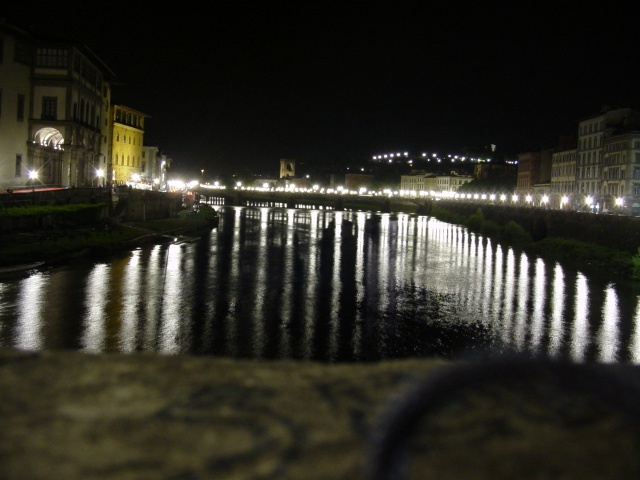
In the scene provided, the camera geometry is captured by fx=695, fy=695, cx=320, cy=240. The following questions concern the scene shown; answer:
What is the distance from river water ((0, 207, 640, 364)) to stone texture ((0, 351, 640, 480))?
34.8ft

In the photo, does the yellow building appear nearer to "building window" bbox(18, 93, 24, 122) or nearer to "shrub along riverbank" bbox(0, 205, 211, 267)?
"building window" bbox(18, 93, 24, 122)

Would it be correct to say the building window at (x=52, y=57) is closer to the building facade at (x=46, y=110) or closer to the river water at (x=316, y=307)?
the building facade at (x=46, y=110)

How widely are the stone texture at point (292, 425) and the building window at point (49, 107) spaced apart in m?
59.0

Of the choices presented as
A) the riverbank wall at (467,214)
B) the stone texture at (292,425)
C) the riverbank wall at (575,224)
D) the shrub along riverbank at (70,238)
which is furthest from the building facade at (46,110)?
the stone texture at (292,425)

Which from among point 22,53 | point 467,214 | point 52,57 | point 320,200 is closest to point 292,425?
point 22,53

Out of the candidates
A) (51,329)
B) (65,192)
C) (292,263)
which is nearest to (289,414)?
(51,329)

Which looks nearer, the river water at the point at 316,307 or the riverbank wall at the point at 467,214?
the river water at the point at 316,307

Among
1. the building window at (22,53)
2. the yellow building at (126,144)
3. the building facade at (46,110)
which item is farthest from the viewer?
the yellow building at (126,144)

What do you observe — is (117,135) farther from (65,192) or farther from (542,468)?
(542,468)

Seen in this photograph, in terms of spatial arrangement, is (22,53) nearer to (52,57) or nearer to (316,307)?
(52,57)

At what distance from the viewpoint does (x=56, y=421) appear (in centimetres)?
303

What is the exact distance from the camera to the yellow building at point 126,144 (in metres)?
97.1

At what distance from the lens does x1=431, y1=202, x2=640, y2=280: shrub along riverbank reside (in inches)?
1641

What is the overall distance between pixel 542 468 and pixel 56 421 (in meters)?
2.09
